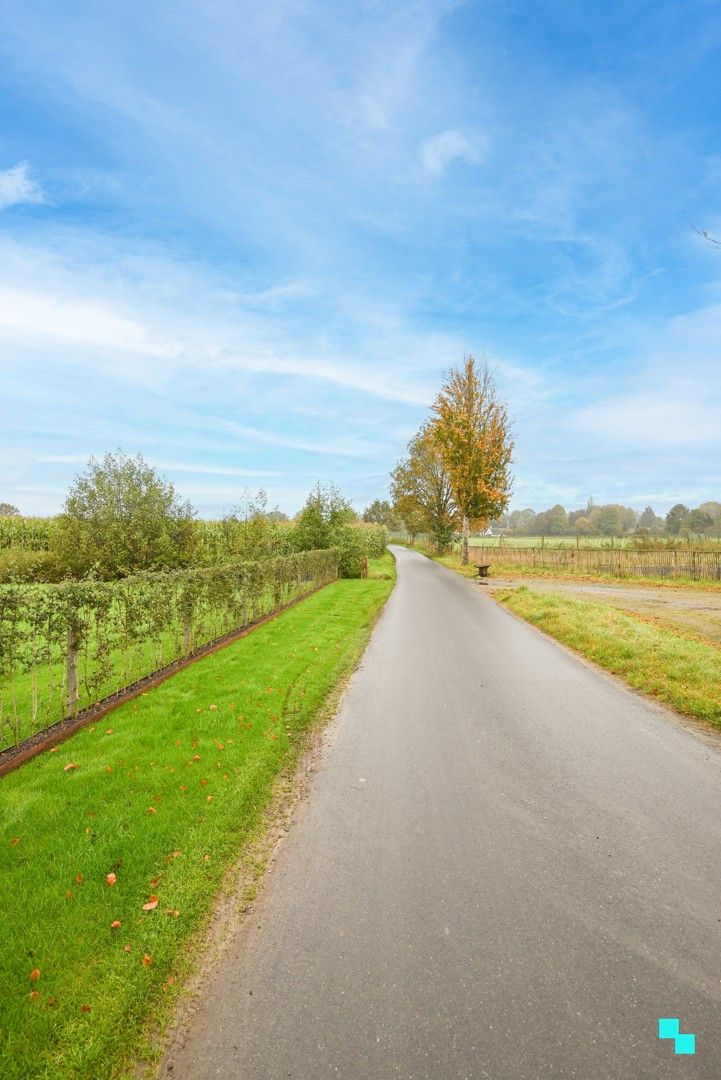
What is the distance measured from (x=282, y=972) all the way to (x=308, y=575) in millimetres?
17328

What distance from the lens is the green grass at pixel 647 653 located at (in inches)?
288

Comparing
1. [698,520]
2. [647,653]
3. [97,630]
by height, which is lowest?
[647,653]

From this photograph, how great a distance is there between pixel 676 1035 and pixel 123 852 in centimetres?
367

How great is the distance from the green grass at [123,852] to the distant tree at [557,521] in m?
87.2

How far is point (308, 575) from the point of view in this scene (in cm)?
1998

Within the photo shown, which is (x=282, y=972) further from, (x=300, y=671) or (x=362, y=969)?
(x=300, y=671)

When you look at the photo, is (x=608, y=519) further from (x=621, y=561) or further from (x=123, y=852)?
(x=123, y=852)

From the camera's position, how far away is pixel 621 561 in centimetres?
2739

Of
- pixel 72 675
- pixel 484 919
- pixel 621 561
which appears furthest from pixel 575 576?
pixel 484 919

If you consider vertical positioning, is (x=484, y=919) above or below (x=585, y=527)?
below

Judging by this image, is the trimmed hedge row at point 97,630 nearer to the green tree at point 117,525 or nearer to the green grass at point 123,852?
the green grass at point 123,852

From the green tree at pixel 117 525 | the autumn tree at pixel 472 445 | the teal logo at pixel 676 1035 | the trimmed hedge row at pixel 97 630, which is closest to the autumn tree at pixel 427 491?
the autumn tree at pixel 472 445

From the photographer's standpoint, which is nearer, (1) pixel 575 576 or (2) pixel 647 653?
(2) pixel 647 653

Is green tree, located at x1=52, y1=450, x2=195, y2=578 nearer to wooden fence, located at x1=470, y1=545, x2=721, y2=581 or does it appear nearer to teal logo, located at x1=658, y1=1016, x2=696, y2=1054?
wooden fence, located at x1=470, y1=545, x2=721, y2=581
